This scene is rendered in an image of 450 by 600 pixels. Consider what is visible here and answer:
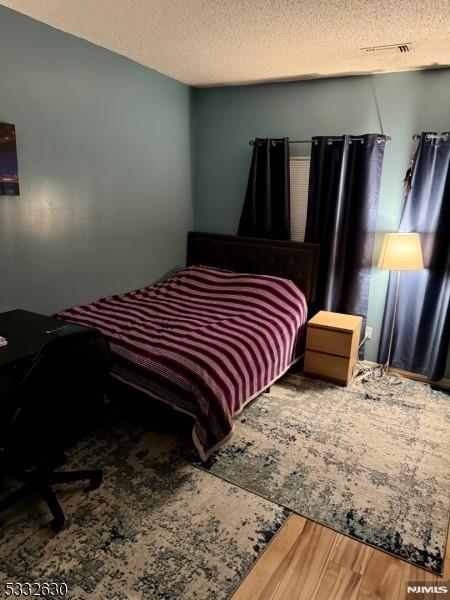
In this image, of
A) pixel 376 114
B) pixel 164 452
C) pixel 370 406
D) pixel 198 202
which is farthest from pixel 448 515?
pixel 198 202

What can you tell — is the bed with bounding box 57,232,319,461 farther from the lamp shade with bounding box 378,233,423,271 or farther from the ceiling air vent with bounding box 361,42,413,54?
the ceiling air vent with bounding box 361,42,413,54

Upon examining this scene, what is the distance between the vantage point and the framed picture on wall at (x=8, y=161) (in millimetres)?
2516

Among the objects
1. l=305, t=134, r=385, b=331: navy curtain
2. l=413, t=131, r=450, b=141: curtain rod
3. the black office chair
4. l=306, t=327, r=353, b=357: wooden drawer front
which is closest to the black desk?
the black office chair

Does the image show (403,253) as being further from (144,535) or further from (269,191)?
(144,535)

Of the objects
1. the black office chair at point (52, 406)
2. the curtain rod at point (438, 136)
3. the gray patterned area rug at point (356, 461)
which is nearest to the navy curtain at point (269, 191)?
the curtain rod at point (438, 136)

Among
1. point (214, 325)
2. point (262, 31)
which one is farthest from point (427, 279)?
point (262, 31)

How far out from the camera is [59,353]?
1.53 m

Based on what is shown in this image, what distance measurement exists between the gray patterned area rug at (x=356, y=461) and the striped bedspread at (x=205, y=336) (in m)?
0.23

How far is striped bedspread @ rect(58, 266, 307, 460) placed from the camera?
2.21m

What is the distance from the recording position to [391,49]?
108 inches

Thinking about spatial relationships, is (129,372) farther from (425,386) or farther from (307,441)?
(425,386)

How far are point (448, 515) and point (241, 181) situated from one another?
3.21 m

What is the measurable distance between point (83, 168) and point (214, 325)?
159 centimetres

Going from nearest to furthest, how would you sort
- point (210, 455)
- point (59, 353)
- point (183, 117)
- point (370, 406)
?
1. point (59, 353)
2. point (210, 455)
3. point (370, 406)
4. point (183, 117)
